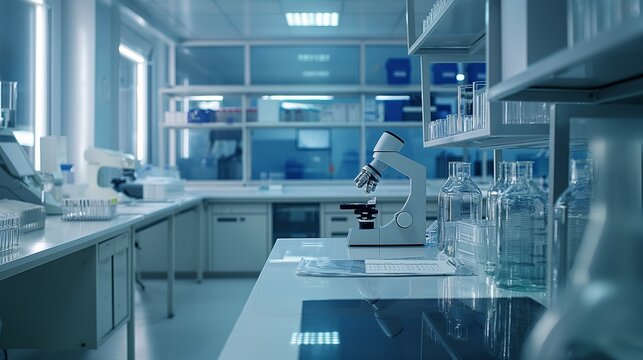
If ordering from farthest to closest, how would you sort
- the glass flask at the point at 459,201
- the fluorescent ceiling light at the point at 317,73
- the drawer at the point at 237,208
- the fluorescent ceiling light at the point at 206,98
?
1. the fluorescent ceiling light at the point at 317,73
2. the fluorescent ceiling light at the point at 206,98
3. the drawer at the point at 237,208
4. the glass flask at the point at 459,201

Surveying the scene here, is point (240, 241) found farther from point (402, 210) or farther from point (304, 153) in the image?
point (402, 210)

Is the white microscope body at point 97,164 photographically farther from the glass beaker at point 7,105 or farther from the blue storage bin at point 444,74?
the blue storage bin at point 444,74

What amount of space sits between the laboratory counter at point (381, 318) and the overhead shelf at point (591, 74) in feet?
1.42

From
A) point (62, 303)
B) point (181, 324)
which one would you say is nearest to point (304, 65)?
point (181, 324)

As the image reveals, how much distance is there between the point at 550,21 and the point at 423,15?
107 centimetres

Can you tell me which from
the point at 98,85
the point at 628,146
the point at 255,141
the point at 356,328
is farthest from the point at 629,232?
the point at 255,141

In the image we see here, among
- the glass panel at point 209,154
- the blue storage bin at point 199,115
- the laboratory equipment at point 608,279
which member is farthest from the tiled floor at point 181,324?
the laboratory equipment at point 608,279

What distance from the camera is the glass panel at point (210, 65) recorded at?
19.2 ft

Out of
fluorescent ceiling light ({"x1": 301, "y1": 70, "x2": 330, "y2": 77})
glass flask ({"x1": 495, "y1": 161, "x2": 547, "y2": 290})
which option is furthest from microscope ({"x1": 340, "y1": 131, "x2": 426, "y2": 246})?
fluorescent ceiling light ({"x1": 301, "y1": 70, "x2": 330, "y2": 77})

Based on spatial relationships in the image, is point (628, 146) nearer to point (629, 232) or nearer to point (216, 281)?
point (629, 232)

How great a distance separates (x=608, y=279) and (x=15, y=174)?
2539 mm

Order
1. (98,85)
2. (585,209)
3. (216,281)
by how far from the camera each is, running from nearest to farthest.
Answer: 1. (585,209)
2. (98,85)
3. (216,281)

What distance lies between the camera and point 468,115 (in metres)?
1.60

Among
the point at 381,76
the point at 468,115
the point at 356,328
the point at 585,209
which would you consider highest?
the point at 381,76
